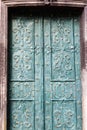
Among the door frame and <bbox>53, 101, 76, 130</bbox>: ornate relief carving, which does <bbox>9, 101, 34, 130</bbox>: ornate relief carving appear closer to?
the door frame

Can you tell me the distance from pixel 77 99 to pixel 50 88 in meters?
0.42

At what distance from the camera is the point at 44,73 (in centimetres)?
677

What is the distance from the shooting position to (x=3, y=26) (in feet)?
21.8

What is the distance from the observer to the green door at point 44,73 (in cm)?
670

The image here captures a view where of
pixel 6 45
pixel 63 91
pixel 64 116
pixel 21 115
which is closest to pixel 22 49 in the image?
pixel 6 45

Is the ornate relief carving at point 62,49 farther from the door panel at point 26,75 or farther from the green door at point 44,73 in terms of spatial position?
the door panel at point 26,75

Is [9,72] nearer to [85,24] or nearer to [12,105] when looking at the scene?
[12,105]

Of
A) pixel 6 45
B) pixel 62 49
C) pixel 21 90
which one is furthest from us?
pixel 62 49

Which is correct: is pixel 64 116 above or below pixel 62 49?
below

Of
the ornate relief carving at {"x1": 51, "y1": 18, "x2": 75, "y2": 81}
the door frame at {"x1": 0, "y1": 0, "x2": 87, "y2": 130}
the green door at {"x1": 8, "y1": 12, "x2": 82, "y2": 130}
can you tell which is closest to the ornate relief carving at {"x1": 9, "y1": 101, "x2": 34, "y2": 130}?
the green door at {"x1": 8, "y1": 12, "x2": 82, "y2": 130}

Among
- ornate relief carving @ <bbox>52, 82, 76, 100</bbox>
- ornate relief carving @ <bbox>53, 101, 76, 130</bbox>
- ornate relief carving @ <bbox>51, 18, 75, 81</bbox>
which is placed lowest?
ornate relief carving @ <bbox>53, 101, 76, 130</bbox>

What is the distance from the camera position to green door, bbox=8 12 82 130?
6.70 m

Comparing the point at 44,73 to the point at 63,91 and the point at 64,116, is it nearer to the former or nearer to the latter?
the point at 63,91

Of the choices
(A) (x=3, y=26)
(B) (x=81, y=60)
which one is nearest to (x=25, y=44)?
(A) (x=3, y=26)
